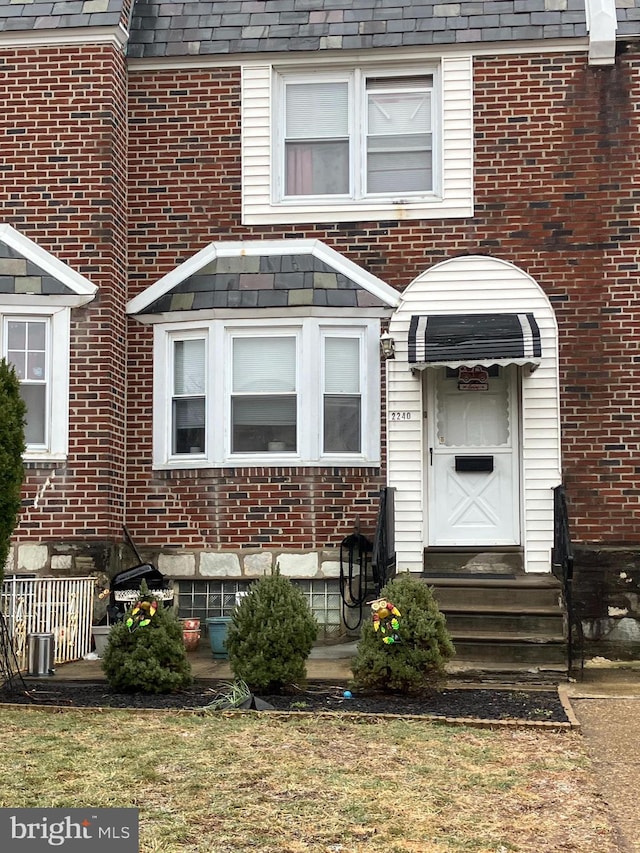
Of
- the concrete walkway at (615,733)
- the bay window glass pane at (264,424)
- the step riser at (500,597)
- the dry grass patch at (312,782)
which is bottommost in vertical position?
the concrete walkway at (615,733)

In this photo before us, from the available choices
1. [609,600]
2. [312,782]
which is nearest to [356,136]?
[609,600]

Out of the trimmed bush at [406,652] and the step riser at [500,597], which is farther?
the step riser at [500,597]

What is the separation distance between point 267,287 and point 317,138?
6.11ft

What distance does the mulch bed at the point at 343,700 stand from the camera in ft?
25.6

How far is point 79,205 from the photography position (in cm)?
1162

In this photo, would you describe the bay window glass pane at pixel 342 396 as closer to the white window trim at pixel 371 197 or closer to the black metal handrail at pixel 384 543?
the black metal handrail at pixel 384 543

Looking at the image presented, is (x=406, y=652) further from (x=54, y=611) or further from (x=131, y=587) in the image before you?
(x=54, y=611)

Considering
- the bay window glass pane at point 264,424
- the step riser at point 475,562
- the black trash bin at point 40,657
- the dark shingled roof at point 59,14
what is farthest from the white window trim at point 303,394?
the dark shingled roof at point 59,14

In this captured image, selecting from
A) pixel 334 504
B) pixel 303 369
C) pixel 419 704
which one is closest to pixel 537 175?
pixel 303 369

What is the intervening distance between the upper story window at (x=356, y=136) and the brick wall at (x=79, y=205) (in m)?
1.93

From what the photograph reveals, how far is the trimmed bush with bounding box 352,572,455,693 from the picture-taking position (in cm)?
831

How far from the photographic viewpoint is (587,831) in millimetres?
5047

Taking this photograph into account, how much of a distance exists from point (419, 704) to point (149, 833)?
11.9 ft

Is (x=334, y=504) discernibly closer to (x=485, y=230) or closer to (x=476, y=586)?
(x=476, y=586)
